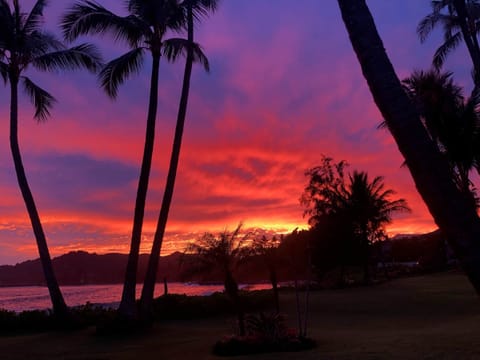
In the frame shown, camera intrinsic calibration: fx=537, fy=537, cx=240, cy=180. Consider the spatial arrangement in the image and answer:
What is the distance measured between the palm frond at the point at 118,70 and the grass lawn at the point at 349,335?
371 inches

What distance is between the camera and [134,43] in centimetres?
2103

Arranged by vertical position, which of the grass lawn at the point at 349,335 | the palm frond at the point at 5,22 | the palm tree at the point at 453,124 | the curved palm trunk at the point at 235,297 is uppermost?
the palm frond at the point at 5,22

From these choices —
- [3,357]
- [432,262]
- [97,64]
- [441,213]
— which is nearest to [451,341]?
[441,213]

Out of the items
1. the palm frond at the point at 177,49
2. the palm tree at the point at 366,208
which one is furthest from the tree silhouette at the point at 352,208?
the palm frond at the point at 177,49

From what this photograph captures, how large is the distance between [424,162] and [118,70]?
57.8 feet

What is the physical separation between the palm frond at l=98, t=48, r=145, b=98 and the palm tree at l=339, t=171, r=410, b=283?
1057 inches

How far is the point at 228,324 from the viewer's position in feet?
71.6

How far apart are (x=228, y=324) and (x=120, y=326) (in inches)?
179

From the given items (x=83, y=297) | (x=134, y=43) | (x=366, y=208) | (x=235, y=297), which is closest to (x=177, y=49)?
(x=134, y=43)

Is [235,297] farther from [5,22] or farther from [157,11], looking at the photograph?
[5,22]

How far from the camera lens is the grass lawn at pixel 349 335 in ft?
40.6

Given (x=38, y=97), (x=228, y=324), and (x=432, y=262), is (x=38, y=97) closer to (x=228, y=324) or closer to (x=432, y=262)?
(x=228, y=324)

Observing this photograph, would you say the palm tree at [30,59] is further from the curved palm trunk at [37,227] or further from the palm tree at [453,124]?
the palm tree at [453,124]

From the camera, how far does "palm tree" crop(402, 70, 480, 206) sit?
2800 centimetres
